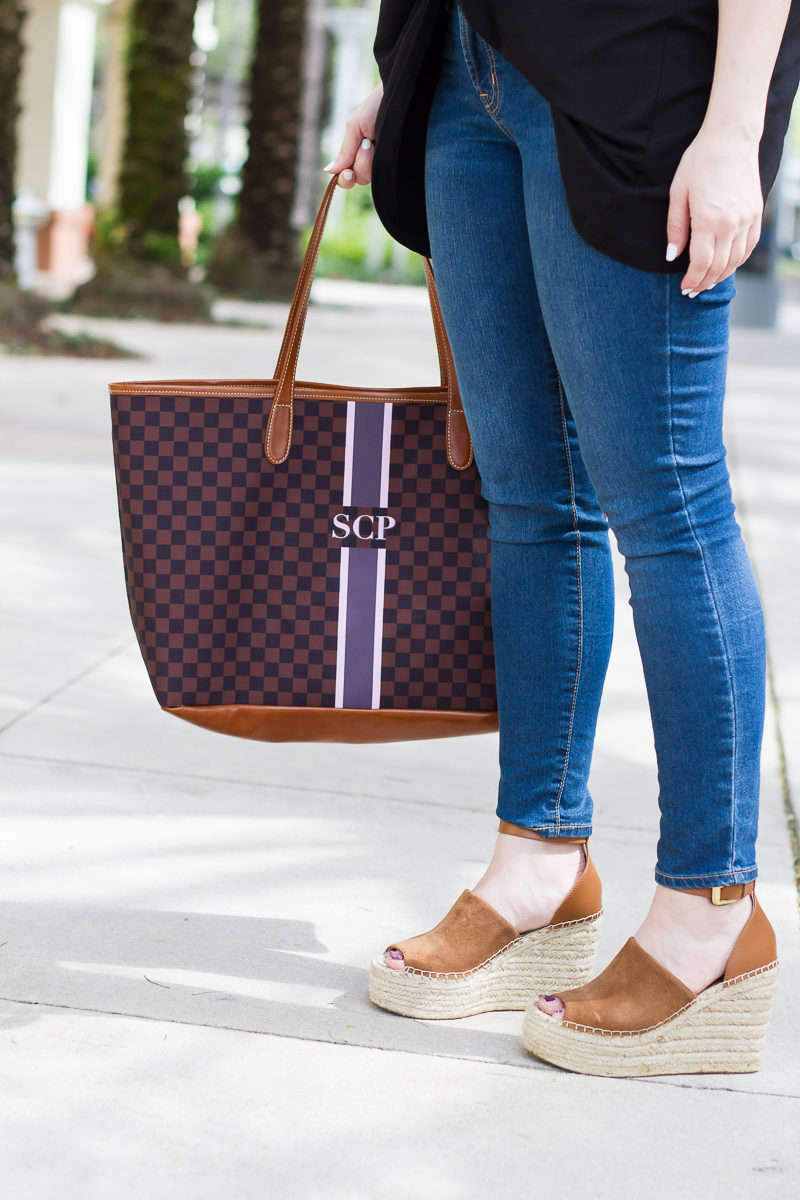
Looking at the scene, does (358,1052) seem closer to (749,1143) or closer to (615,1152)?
(615,1152)

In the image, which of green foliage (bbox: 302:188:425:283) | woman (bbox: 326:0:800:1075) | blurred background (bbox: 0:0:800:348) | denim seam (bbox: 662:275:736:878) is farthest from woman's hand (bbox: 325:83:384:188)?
green foliage (bbox: 302:188:425:283)

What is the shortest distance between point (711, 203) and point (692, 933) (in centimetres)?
76

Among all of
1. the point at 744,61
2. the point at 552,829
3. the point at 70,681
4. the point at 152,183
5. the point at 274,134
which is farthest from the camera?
the point at 274,134

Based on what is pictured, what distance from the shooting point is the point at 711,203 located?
4.20ft

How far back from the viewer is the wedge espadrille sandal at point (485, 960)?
5.35 feet

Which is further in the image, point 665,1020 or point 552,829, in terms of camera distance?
point 552,829

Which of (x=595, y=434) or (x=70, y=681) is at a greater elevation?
(x=595, y=434)

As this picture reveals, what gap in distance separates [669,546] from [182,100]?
12.0 metres

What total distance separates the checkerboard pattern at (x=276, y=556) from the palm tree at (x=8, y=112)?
28.4 ft

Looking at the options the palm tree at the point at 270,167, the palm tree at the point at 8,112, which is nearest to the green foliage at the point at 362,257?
A: the palm tree at the point at 270,167

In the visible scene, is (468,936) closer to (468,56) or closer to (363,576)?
(363,576)

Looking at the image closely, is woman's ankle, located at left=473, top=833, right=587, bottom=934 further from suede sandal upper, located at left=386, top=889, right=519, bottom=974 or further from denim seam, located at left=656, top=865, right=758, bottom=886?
denim seam, located at left=656, top=865, right=758, bottom=886

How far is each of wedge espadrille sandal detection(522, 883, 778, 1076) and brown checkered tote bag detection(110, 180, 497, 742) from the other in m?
0.39

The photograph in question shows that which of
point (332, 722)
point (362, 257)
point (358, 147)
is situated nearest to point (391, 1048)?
point (332, 722)
